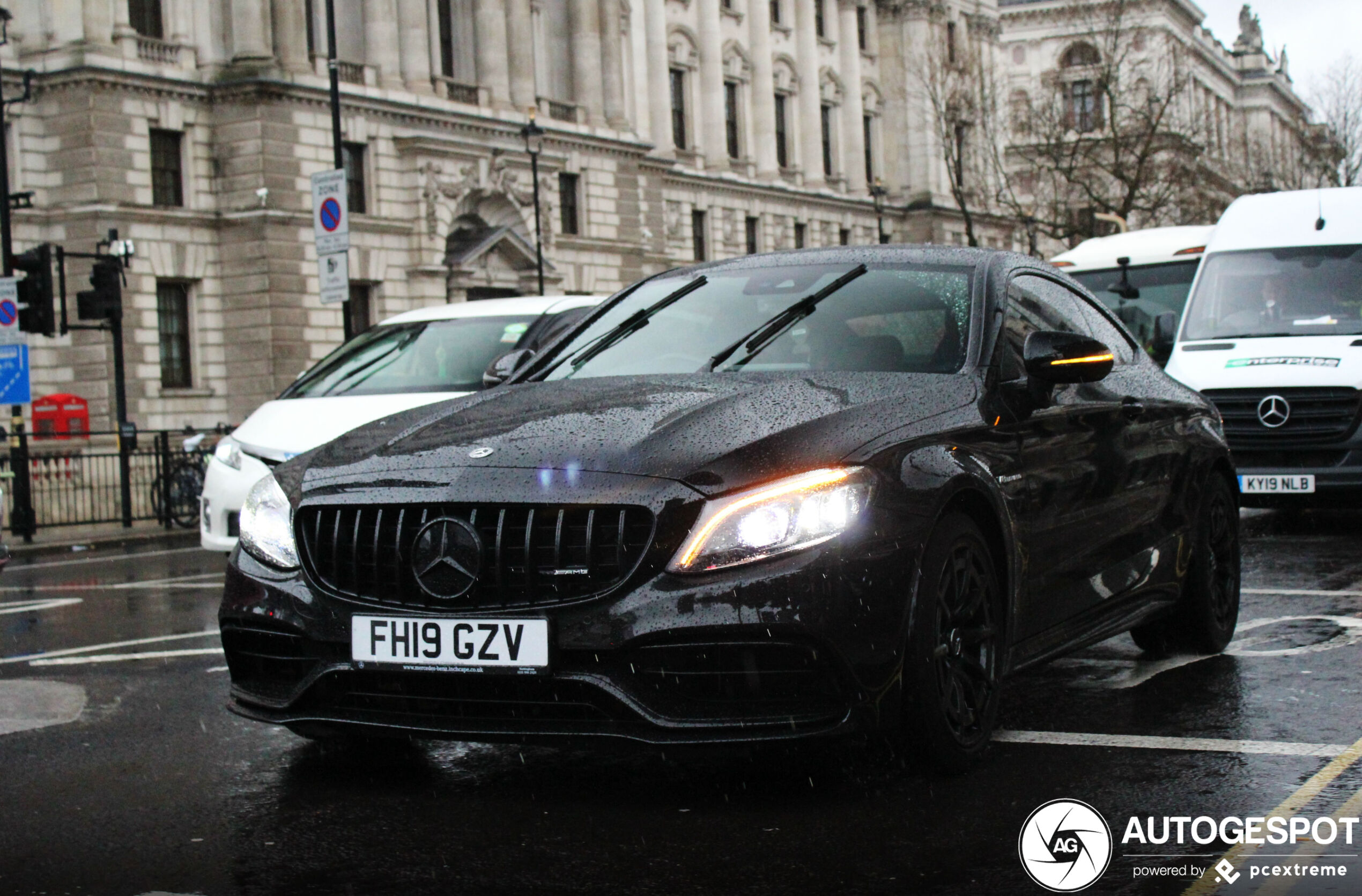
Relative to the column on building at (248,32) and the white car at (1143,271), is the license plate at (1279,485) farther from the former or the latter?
the column on building at (248,32)

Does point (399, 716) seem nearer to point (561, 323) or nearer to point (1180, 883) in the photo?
point (1180, 883)

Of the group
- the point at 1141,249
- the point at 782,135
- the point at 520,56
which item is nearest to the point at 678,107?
the point at 782,135

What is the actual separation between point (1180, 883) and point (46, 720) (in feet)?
14.2

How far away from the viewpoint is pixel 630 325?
245 inches

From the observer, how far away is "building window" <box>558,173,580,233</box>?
174 ft

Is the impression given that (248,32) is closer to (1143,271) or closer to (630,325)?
(1143,271)

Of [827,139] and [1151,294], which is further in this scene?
[827,139]

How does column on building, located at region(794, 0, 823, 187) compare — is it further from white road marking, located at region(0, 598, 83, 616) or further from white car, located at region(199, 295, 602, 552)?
white road marking, located at region(0, 598, 83, 616)

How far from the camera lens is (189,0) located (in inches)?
1677

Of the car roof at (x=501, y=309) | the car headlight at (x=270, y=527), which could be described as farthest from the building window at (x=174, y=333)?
the car headlight at (x=270, y=527)

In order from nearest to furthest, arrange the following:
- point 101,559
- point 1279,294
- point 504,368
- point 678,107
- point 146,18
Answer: point 504,368, point 1279,294, point 101,559, point 146,18, point 678,107

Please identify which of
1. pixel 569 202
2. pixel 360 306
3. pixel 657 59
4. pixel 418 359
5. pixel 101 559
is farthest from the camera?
pixel 657 59

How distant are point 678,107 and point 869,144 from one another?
51.7 feet

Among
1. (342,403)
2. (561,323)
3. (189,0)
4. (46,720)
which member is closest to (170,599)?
(342,403)
